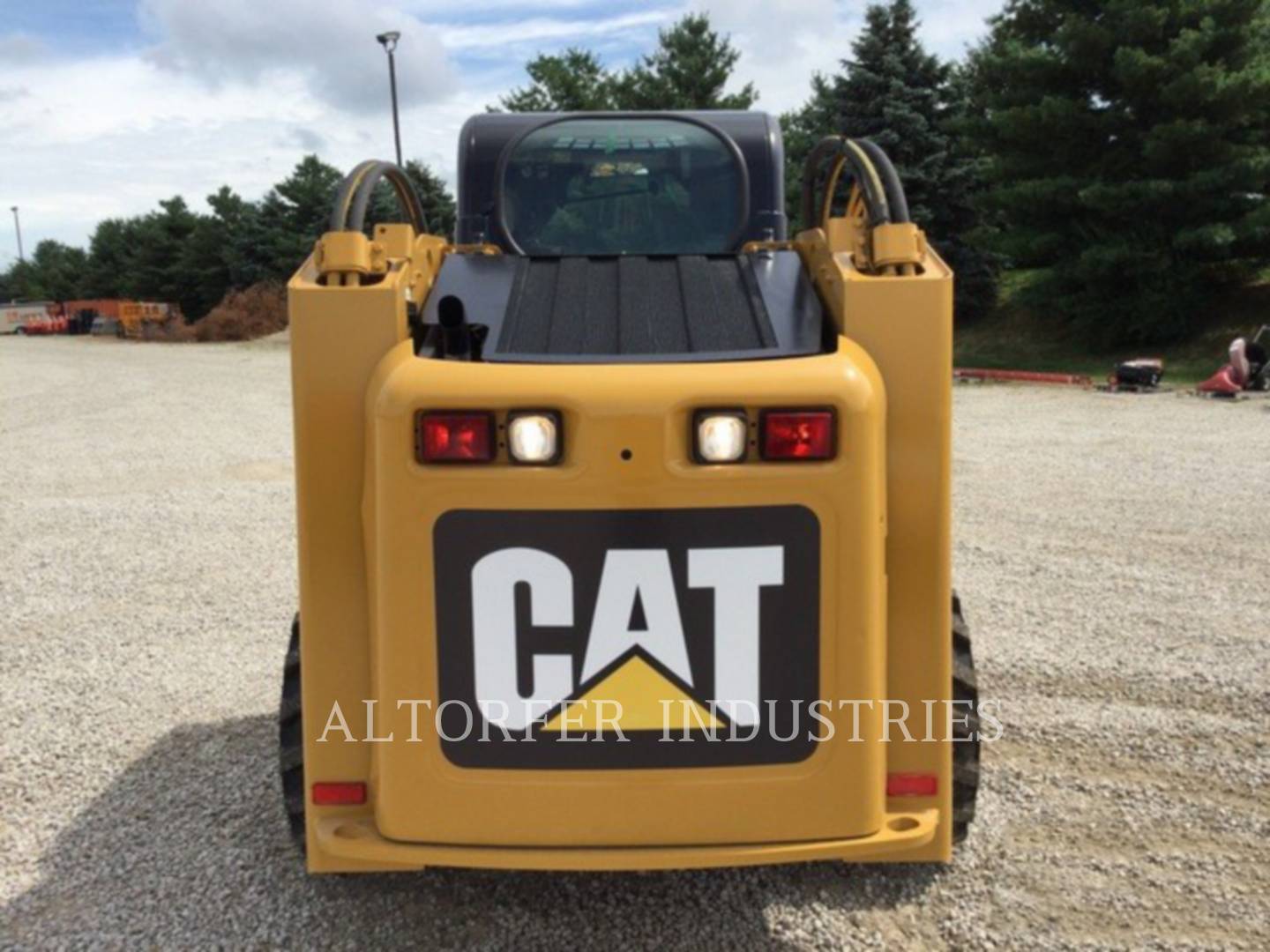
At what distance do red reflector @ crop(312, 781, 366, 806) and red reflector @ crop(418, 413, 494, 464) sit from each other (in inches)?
37.3

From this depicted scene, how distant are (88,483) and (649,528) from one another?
379 inches

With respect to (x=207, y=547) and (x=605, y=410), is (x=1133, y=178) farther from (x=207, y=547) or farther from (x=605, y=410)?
(x=605, y=410)

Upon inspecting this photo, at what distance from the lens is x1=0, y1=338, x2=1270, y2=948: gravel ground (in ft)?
10.8

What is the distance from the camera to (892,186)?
300 cm

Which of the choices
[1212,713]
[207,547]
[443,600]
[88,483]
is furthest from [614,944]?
[88,483]

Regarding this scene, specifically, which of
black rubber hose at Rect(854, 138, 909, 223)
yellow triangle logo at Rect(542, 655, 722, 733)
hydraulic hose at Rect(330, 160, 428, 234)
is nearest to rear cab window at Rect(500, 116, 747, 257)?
hydraulic hose at Rect(330, 160, 428, 234)

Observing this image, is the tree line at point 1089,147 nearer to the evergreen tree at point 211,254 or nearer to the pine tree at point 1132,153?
the pine tree at point 1132,153

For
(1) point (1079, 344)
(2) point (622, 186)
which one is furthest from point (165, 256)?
(2) point (622, 186)

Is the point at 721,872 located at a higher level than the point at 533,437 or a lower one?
lower

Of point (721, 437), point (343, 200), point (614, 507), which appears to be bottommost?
point (614, 507)

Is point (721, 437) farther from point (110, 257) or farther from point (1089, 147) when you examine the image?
point (110, 257)

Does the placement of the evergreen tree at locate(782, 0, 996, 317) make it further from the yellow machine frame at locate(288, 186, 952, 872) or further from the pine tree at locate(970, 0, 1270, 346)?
the yellow machine frame at locate(288, 186, 952, 872)

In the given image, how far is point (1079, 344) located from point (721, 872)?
22.3 meters

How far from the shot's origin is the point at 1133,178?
21.8m
